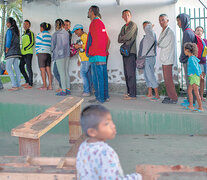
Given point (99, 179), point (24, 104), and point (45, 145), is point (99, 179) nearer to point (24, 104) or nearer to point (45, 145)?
point (45, 145)

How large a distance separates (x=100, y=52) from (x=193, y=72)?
1676mm

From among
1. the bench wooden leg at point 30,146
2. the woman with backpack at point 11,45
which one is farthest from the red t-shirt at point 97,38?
the bench wooden leg at point 30,146

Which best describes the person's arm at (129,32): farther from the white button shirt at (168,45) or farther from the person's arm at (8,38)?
the person's arm at (8,38)

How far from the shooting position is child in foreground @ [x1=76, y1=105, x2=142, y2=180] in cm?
142

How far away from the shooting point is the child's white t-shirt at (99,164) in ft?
4.64

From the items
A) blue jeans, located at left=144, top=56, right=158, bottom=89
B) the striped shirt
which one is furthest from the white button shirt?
the striped shirt

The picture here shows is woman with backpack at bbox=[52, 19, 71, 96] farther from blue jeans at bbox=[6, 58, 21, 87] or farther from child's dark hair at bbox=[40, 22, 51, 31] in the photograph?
blue jeans at bbox=[6, 58, 21, 87]

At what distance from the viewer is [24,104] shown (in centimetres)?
493

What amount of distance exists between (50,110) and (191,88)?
252cm

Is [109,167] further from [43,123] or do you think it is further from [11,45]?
[11,45]

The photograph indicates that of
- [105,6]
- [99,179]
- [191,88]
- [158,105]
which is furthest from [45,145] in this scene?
[105,6]

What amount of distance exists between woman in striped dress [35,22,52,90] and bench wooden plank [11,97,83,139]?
3.17 metres

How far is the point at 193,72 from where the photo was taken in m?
4.50

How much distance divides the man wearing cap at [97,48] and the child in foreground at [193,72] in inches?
58.4
